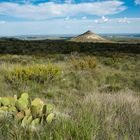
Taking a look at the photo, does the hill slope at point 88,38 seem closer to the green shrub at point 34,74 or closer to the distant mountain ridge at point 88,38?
the distant mountain ridge at point 88,38

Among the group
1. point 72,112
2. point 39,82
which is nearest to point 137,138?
point 72,112

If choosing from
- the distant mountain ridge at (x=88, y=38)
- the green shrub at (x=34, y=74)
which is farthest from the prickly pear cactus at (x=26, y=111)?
the distant mountain ridge at (x=88, y=38)

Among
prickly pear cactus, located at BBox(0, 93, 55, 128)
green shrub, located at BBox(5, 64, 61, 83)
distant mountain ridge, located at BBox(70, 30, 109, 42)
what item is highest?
prickly pear cactus, located at BBox(0, 93, 55, 128)

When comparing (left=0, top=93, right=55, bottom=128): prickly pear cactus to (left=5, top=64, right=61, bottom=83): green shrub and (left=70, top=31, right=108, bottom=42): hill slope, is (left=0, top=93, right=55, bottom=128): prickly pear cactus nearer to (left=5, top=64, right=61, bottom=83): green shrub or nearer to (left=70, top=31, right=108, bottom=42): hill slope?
(left=5, top=64, right=61, bottom=83): green shrub

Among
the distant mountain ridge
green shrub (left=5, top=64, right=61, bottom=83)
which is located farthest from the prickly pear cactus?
the distant mountain ridge

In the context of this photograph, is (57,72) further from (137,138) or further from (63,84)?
(137,138)

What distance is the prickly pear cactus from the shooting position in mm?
4430

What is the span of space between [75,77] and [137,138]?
29.1 feet

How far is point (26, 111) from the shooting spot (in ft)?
15.0

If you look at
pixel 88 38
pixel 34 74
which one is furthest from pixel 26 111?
pixel 88 38

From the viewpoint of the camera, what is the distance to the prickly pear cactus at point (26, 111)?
4.43 metres

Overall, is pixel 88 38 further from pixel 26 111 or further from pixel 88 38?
pixel 26 111

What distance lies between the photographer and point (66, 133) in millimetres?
3836

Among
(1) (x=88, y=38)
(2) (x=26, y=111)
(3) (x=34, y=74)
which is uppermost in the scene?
(2) (x=26, y=111)
